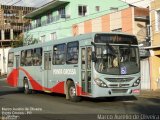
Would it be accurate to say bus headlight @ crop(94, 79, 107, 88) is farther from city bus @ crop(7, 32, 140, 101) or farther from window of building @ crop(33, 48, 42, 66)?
window of building @ crop(33, 48, 42, 66)

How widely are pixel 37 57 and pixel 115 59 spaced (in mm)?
7226

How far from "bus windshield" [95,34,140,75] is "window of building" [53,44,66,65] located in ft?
10.3

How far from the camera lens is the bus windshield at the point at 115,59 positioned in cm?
1686

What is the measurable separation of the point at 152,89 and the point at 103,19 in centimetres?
1010

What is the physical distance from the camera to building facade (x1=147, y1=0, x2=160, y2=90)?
91.6ft

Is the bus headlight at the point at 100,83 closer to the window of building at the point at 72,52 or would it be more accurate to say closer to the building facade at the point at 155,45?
the window of building at the point at 72,52

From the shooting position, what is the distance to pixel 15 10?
275ft

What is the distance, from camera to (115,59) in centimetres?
1700

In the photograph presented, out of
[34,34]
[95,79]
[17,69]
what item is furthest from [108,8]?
[95,79]

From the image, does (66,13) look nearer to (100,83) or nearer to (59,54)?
(59,54)

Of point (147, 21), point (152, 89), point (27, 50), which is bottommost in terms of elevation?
point (152, 89)

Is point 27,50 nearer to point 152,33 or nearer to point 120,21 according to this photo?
point 152,33

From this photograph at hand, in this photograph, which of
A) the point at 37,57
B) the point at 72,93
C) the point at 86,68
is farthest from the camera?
the point at 37,57

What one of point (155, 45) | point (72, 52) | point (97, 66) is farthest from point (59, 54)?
point (155, 45)
